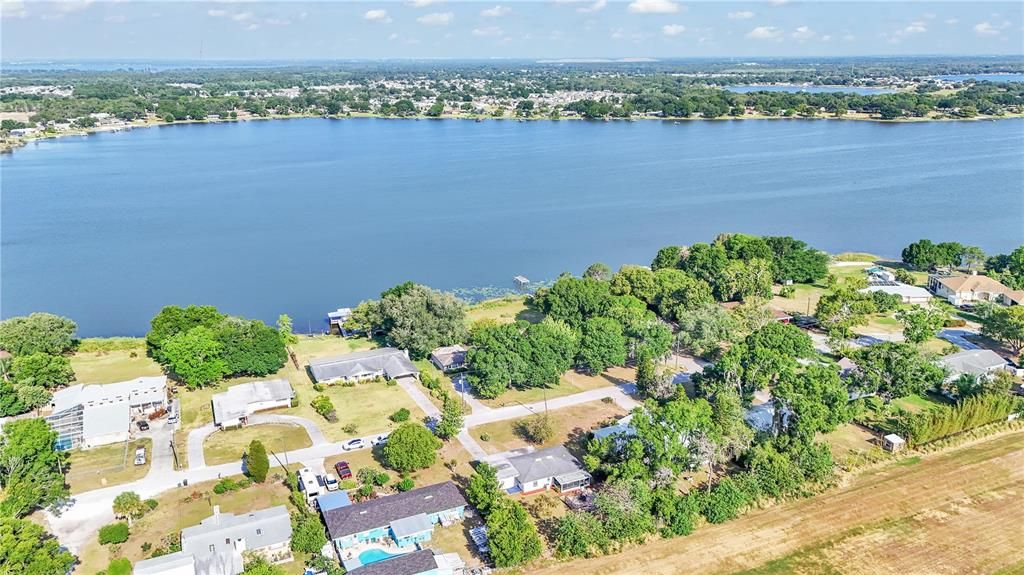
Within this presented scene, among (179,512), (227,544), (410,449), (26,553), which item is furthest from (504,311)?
(26,553)

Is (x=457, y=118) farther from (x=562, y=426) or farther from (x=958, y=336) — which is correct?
(x=562, y=426)

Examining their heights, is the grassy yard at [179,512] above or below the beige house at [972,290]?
below

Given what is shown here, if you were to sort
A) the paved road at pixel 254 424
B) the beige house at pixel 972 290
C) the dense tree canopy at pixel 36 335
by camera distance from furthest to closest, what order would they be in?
the beige house at pixel 972 290 < the dense tree canopy at pixel 36 335 < the paved road at pixel 254 424

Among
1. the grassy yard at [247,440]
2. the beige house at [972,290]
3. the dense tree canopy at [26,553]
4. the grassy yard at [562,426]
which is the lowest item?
the grassy yard at [247,440]

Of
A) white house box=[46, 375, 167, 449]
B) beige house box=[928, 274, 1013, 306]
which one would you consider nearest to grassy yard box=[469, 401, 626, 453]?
white house box=[46, 375, 167, 449]

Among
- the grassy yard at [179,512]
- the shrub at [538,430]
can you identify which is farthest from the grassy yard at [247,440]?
the shrub at [538,430]

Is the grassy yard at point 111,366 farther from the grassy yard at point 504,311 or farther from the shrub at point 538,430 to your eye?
the shrub at point 538,430

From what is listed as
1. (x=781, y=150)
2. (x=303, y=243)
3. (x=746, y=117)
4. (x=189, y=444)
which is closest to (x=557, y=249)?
(x=303, y=243)
